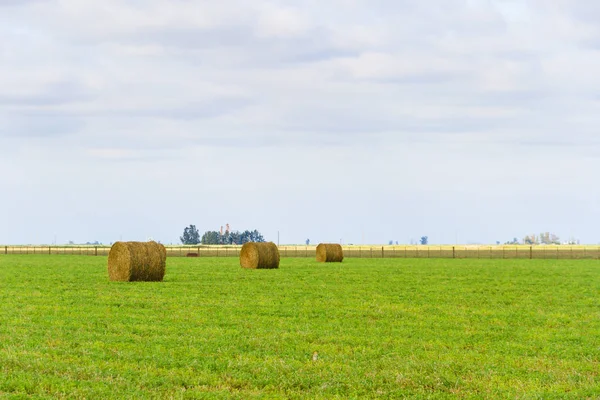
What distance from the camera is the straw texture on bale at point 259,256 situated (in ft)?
147

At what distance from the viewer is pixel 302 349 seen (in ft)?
47.1

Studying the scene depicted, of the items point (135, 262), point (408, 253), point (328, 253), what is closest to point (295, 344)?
point (135, 262)

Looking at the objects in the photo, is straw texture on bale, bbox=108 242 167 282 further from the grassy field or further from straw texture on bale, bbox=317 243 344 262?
straw texture on bale, bbox=317 243 344 262

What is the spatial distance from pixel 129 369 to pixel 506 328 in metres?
9.20

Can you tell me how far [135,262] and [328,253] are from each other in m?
30.3

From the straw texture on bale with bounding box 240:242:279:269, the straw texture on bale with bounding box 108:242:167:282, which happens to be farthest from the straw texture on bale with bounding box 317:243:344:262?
the straw texture on bale with bounding box 108:242:167:282

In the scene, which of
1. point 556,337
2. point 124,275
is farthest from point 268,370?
point 124,275

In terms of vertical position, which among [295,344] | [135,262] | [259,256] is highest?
[259,256]

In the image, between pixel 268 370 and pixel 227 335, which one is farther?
pixel 227 335

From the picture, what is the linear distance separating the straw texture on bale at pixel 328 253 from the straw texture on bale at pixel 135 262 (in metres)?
28.8

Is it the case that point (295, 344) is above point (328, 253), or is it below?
below

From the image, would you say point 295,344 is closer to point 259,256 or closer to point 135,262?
point 135,262

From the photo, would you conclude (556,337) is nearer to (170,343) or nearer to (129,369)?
(170,343)

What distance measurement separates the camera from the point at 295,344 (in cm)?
1488
